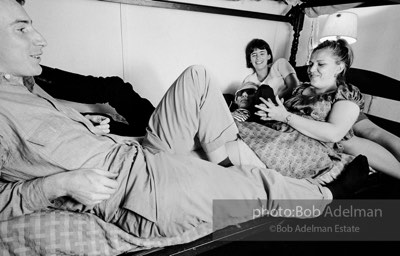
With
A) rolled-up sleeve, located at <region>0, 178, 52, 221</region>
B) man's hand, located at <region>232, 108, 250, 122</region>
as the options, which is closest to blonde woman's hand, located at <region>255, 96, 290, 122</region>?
man's hand, located at <region>232, 108, 250, 122</region>

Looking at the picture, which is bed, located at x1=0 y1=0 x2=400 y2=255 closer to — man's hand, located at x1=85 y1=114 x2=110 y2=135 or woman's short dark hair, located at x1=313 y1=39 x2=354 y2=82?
man's hand, located at x1=85 y1=114 x2=110 y2=135

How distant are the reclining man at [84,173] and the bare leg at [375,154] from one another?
598mm

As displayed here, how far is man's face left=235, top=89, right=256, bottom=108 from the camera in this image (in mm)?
1610

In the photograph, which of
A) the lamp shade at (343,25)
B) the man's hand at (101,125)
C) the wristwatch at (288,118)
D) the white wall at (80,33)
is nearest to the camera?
the man's hand at (101,125)

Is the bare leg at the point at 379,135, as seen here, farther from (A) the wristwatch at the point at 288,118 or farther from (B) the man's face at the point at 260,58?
(B) the man's face at the point at 260,58

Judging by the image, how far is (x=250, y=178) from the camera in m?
0.90

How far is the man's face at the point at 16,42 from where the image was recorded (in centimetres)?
73

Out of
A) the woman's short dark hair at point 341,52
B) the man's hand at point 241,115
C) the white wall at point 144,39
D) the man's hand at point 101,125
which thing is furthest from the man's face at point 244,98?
the man's hand at point 101,125

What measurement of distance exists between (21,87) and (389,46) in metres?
2.08

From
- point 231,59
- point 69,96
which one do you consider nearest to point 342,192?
point 69,96

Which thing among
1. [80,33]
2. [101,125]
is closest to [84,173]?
[101,125]

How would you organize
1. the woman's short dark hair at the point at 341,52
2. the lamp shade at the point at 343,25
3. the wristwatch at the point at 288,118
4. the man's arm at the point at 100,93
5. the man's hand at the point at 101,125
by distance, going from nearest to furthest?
the man's hand at the point at 101,125
the wristwatch at the point at 288,118
the woman's short dark hair at the point at 341,52
the man's arm at the point at 100,93
the lamp shade at the point at 343,25

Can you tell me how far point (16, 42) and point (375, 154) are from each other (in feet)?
4.68

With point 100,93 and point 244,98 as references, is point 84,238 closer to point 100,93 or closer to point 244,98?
point 100,93
